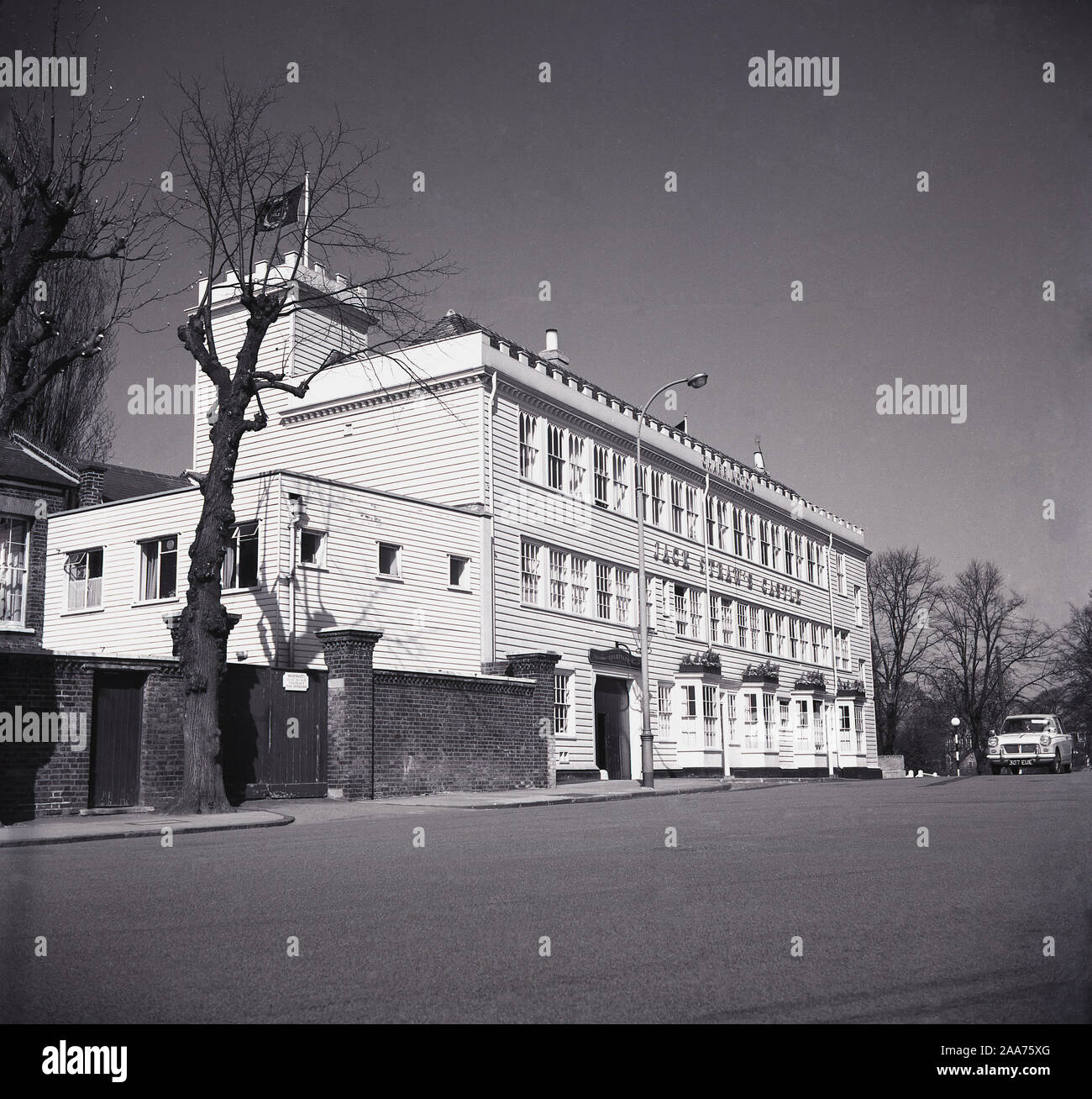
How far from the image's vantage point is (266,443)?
112 ft

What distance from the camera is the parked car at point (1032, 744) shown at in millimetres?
38969

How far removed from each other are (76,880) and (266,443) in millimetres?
26186

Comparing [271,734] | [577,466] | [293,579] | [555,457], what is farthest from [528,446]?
[271,734]

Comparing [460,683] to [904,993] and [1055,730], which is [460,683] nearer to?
[904,993]

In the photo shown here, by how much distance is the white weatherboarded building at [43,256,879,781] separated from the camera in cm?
2577

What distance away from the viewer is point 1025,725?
40.4 meters

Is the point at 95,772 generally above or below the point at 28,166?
below

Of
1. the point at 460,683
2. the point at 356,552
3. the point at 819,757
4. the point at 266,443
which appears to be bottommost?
the point at 819,757

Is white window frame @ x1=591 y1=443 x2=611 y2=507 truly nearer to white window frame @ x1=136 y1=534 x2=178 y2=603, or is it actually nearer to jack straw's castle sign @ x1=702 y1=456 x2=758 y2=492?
jack straw's castle sign @ x1=702 y1=456 x2=758 y2=492

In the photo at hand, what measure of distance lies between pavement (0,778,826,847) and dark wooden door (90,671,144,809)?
0.44 meters

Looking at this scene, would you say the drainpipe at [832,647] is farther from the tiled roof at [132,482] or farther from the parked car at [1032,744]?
the tiled roof at [132,482]

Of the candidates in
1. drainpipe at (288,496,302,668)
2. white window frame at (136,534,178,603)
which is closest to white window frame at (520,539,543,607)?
drainpipe at (288,496,302,668)

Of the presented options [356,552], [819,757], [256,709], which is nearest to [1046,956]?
[256,709]

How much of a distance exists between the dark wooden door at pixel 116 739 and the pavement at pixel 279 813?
44 cm
